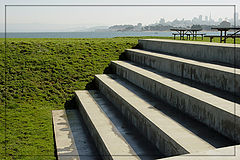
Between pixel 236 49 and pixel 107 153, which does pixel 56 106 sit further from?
pixel 236 49

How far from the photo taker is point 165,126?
4.47 m

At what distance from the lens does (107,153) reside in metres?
4.62

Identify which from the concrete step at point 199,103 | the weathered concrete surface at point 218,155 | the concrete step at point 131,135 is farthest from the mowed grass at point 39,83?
the weathered concrete surface at point 218,155

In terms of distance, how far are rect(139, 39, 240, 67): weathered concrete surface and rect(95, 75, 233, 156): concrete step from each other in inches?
72.5

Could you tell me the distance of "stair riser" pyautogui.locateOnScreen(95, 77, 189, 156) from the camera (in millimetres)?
3973

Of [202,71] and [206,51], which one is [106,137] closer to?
[202,71]

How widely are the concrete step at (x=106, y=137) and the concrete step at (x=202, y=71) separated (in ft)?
6.77

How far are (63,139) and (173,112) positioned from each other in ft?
8.24

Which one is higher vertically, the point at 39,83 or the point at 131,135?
the point at 39,83

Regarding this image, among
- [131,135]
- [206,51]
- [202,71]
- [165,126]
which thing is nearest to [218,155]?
[165,126]

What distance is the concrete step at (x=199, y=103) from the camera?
392cm

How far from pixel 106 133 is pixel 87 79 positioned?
17.3 feet

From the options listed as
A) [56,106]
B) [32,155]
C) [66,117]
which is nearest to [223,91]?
[32,155]

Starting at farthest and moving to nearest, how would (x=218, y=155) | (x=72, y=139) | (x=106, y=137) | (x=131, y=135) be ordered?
(x=72, y=139)
(x=131, y=135)
(x=106, y=137)
(x=218, y=155)
